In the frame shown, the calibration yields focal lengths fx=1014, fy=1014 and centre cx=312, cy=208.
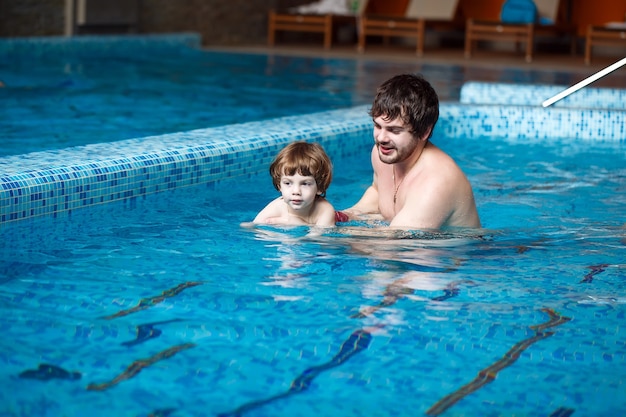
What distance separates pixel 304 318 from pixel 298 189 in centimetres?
95

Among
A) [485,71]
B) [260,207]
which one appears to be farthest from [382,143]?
[485,71]

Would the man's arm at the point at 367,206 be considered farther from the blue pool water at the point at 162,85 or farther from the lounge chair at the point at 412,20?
the lounge chair at the point at 412,20

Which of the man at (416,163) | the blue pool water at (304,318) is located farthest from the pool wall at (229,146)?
the man at (416,163)

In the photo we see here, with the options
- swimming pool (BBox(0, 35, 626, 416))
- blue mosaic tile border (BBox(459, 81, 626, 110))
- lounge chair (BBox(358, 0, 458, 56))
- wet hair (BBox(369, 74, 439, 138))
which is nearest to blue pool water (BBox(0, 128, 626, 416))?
swimming pool (BBox(0, 35, 626, 416))

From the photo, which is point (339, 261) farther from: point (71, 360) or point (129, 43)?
point (129, 43)

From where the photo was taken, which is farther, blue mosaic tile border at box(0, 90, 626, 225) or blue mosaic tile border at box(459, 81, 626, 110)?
blue mosaic tile border at box(459, 81, 626, 110)

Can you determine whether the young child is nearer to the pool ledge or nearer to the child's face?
the child's face

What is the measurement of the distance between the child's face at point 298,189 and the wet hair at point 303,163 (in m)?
0.02

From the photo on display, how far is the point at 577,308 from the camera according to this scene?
3297 mm

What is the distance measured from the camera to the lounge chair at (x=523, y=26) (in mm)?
13891

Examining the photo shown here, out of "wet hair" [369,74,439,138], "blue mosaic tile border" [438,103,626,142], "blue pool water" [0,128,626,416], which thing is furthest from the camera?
"blue mosaic tile border" [438,103,626,142]

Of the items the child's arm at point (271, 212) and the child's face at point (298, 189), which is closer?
the child's face at point (298, 189)

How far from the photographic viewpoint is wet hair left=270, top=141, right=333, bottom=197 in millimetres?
3932

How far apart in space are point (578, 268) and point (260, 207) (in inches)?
71.4
